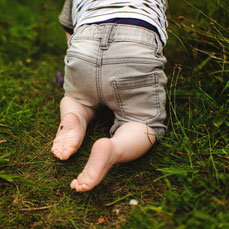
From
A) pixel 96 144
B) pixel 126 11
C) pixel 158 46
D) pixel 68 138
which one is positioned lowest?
pixel 68 138

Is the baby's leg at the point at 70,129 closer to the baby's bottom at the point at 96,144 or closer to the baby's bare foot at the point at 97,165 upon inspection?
the baby's bottom at the point at 96,144

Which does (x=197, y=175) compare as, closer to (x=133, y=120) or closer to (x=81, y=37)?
(x=133, y=120)

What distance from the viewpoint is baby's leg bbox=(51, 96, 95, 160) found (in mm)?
1342

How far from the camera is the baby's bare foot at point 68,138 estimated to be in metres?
1.33

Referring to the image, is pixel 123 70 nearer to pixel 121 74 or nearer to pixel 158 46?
pixel 121 74

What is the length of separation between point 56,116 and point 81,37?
2.11 ft

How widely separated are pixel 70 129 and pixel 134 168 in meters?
0.42

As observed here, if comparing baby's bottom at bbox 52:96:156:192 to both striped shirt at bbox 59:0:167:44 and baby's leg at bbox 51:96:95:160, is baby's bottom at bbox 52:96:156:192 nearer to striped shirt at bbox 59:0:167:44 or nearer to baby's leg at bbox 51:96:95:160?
baby's leg at bbox 51:96:95:160

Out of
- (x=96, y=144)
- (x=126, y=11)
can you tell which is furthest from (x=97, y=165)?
(x=126, y=11)

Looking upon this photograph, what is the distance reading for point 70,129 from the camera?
55.0 inches

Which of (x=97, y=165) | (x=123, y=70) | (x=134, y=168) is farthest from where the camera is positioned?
(x=134, y=168)

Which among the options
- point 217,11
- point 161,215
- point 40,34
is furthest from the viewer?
point 40,34

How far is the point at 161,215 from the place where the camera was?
1.08 meters

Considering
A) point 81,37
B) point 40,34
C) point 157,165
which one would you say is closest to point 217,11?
→ point 81,37
